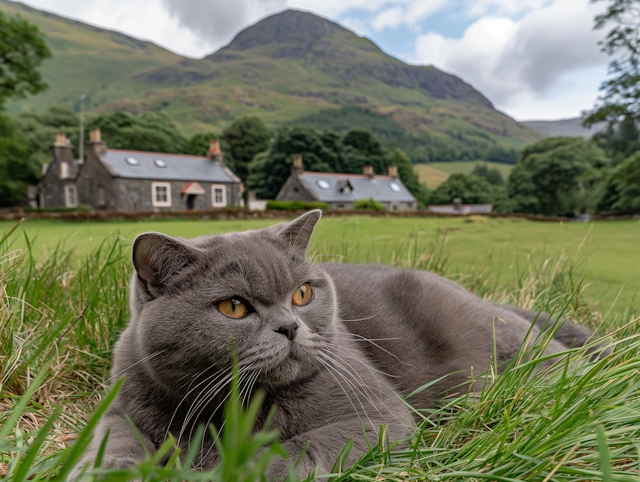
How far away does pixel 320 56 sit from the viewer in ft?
525

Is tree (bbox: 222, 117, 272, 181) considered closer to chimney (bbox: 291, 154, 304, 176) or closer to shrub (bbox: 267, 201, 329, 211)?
chimney (bbox: 291, 154, 304, 176)

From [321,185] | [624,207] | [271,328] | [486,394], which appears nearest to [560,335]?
[486,394]

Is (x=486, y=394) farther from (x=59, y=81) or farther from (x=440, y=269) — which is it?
(x=59, y=81)

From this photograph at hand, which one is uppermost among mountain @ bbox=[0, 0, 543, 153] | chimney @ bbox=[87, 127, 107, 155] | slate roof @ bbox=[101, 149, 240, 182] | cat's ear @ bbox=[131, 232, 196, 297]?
mountain @ bbox=[0, 0, 543, 153]

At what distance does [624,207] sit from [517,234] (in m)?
21.9

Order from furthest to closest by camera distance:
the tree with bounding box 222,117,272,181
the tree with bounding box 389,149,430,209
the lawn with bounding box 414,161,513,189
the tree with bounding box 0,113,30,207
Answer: the lawn with bounding box 414,161,513,189 < the tree with bounding box 222,117,272,181 < the tree with bounding box 389,149,430,209 < the tree with bounding box 0,113,30,207

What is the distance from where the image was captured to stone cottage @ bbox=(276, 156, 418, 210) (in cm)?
2583

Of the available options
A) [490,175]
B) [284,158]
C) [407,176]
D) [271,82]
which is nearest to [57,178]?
[284,158]

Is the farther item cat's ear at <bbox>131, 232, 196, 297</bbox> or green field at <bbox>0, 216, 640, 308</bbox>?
green field at <bbox>0, 216, 640, 308</bbox>

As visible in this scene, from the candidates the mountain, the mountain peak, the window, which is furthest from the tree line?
the mountain peak

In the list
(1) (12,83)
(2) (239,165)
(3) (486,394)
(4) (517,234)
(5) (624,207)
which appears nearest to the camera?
(3) (486,394)

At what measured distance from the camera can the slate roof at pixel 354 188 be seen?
26047 millimetres

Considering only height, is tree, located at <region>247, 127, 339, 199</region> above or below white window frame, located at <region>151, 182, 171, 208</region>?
above

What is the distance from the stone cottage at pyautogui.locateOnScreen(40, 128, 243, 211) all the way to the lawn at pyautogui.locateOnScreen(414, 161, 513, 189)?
4135cm
